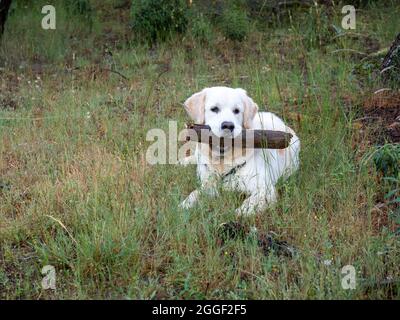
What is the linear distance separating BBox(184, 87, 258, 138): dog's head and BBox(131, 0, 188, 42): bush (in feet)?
11.0

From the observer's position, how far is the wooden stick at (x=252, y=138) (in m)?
4.11

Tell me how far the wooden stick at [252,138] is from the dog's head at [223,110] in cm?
6

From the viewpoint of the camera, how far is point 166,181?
4.27 meters

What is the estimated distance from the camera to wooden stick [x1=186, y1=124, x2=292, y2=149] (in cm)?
411

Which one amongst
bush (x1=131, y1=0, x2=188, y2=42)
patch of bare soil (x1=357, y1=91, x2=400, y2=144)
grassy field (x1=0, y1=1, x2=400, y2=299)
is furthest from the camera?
bush (x1=131, y1=0, x2=188, y2=42)

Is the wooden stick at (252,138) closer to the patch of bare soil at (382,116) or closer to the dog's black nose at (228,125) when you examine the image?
the dog's black nose at (228,125)

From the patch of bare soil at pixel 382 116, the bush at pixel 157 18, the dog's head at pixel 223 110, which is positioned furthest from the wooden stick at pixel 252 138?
the bush at pixel 157 18

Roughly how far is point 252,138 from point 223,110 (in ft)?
0.91

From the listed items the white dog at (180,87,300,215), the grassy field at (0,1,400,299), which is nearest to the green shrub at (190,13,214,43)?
the grassy field at (0,1,400,299)

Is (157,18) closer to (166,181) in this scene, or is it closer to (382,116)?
(382,116)

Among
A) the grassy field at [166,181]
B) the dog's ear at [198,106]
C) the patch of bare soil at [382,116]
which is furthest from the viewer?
the patch of bare soil at [382,116]

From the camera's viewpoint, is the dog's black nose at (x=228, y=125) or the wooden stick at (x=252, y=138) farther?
the wooden stick at (x=252, y=138)

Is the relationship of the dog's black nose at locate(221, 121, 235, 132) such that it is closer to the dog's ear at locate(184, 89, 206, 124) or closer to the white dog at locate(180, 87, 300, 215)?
the white dog at locate(180, 87, 300, 215)
